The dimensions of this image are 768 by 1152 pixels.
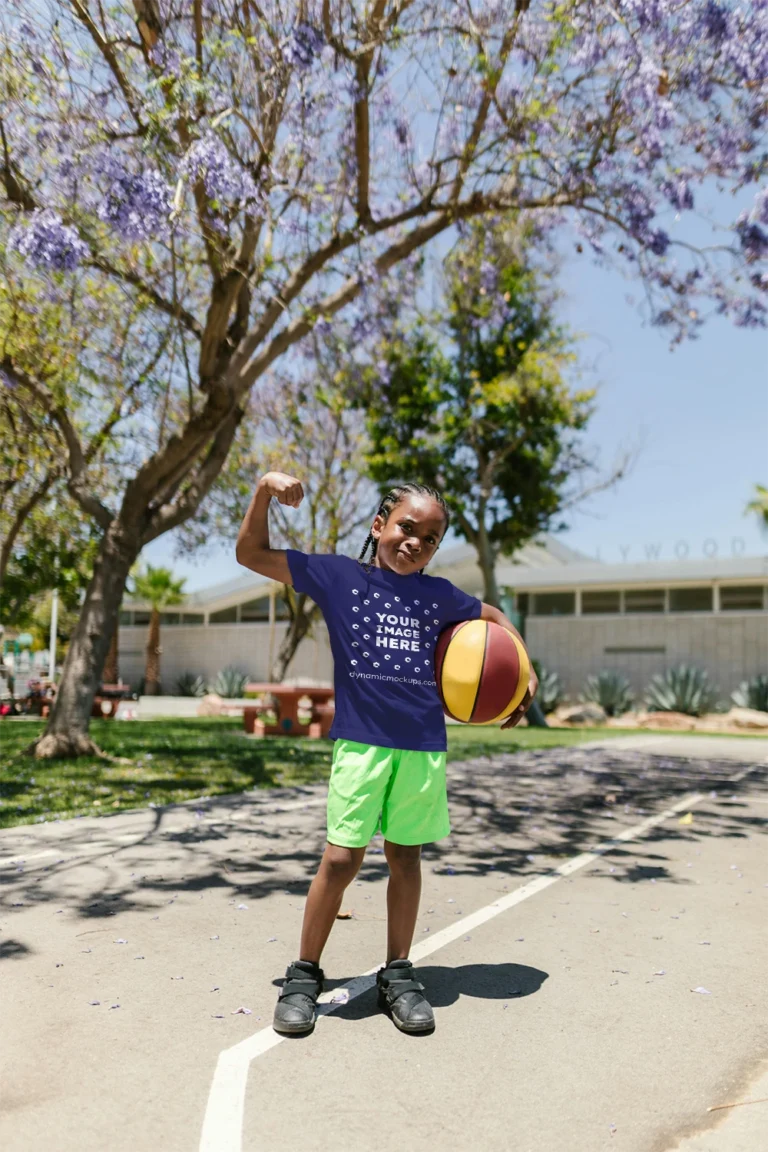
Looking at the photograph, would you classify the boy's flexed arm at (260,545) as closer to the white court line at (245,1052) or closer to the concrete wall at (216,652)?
the white court line at (245,1052)

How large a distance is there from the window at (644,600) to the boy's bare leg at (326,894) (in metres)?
28.0

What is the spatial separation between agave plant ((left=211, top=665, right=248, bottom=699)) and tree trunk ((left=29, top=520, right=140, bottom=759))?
24.6 meters

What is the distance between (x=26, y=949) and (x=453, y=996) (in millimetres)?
1962

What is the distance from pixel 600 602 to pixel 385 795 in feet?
93.8

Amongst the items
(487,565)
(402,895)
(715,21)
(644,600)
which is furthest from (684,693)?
(402,895)

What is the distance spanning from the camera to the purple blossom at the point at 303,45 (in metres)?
9.17

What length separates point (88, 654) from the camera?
461 inches

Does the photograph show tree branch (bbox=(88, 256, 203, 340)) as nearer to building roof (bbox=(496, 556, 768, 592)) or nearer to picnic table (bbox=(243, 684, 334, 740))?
picnic table (bbox=(243, 684, 334, 740))

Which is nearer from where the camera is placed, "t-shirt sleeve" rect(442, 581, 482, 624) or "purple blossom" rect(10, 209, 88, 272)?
"t-shirt sleeve" rect(442, 581, 482, 624)

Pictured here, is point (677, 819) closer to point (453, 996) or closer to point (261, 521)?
point (453, 996)

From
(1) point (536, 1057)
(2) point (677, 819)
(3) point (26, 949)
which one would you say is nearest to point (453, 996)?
(1) point (536, 1057)

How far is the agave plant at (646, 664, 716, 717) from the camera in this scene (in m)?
26.4

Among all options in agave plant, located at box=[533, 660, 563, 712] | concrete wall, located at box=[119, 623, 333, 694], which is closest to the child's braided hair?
agave plant, located at box=[533, 660, 563, 712]

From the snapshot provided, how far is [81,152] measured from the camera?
9445 millimetres
